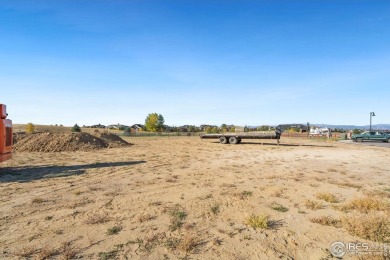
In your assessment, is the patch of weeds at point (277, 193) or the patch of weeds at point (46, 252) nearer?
the patch of weeds at point (46, 252)

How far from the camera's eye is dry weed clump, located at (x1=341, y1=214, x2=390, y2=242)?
5141 mm

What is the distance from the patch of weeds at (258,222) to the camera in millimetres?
5715

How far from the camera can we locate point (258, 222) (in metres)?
5.76

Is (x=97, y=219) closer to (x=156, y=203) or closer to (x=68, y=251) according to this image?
(x=68, y=251)

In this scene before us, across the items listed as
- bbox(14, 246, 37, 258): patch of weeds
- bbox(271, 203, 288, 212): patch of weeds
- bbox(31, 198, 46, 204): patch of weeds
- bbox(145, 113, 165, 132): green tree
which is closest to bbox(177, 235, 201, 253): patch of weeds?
bbox(14, 246, 37, 258): patch of weeds

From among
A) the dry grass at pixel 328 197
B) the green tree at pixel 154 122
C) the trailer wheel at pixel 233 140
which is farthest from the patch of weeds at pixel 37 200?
the green tree at pixel 154 122

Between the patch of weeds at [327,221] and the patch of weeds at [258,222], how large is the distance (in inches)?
44.4

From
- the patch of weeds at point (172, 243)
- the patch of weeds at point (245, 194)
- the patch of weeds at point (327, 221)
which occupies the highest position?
the patch of weeds at point (245, 194)

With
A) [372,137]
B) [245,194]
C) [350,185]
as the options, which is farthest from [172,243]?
[372,137]

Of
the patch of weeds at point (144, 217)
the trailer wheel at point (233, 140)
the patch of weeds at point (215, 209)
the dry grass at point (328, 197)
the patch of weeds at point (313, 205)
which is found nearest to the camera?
the patch of weeds at point (144, 217)

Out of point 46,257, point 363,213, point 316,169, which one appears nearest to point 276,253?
point 363,213

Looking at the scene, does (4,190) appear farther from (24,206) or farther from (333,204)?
(333,204)

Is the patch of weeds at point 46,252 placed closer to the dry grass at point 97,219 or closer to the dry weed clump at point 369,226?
the dry grass at point 97,219

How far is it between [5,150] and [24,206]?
5289mm
